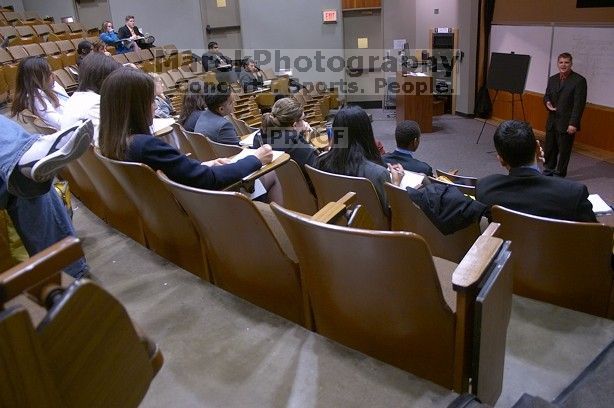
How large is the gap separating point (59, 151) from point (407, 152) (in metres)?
2.29

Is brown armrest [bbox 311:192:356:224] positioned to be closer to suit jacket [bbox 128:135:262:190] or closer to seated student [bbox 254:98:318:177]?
suit jacket [bbox 128:135:262:190]

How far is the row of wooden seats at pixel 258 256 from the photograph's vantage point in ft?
4.13

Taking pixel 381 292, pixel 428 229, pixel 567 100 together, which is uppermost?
pixel 381 292

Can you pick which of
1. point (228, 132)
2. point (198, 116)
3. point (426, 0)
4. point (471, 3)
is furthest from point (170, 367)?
point (426, 0)

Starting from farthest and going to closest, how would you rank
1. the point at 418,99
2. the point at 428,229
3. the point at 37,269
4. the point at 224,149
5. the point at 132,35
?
the point at 132,35
the point at 418,99
the point at 224,149
the point at 428,229
the point at 37,269

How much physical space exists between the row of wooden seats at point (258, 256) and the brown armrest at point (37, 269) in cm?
62

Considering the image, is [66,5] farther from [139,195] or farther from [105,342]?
→ [105,342]

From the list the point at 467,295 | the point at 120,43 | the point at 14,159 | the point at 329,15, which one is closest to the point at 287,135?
the point at 14,159

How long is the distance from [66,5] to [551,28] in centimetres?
974

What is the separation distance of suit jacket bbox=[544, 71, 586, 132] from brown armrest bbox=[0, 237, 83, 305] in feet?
17.4

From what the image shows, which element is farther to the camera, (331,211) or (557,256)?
(557,256)

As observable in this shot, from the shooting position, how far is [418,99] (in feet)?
24.6

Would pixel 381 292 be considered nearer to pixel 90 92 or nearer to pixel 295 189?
pixel 295 189

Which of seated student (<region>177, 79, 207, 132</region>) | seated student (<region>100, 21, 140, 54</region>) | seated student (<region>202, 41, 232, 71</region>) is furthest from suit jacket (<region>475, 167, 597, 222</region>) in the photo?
seated student (<region>100, 21, 140, 54</region>)
